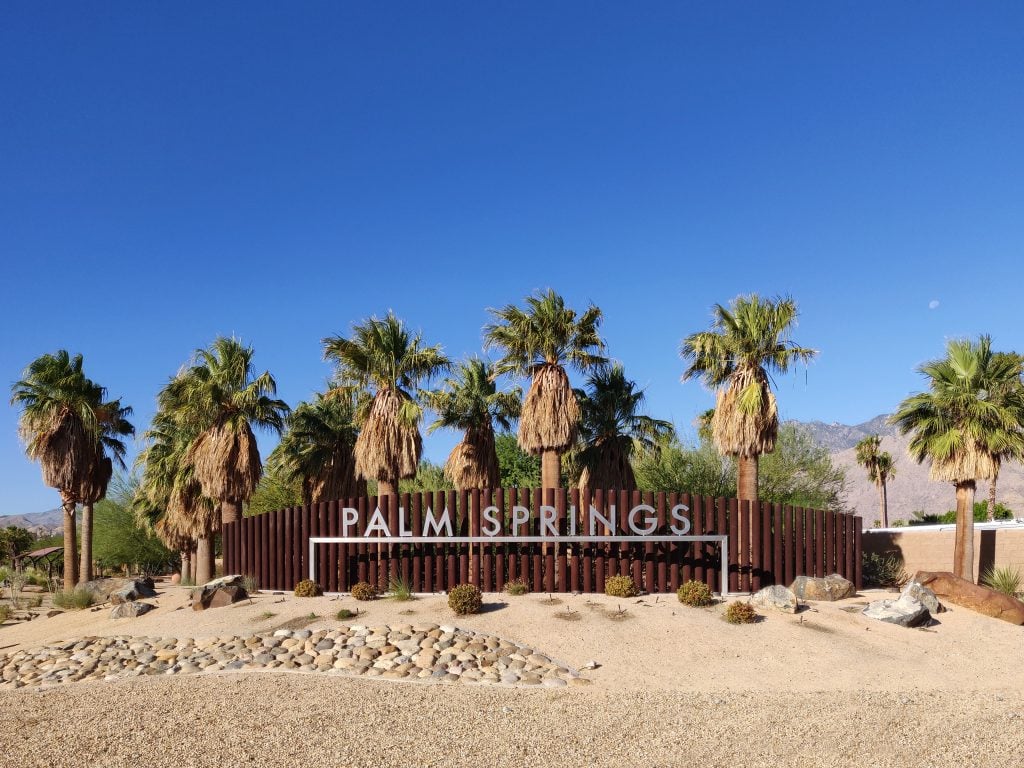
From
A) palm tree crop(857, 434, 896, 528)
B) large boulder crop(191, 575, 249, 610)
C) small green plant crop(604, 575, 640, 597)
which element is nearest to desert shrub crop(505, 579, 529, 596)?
small green plant crop(604, 575, 640, 597)

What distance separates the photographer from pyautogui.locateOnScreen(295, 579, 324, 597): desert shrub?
62.3ft

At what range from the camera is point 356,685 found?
39.6 feet

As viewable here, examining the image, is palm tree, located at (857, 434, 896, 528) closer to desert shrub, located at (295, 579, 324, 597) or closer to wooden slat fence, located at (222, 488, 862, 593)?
wooden slat fence, located at (222, 488, 862, 593)

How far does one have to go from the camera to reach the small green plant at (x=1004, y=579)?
2112 cm

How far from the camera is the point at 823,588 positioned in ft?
61.1

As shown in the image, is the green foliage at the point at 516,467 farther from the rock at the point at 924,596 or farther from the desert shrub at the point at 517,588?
the rock at the point at 924,596

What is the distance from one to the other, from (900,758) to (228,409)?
70.9 feet

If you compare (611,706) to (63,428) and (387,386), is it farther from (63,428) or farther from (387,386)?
(63,428)

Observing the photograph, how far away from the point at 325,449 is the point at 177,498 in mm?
5686

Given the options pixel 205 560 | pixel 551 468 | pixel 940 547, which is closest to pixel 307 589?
pixel 551 468

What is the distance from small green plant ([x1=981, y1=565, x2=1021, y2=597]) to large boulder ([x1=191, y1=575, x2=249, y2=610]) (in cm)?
1903

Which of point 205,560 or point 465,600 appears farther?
point 205,560

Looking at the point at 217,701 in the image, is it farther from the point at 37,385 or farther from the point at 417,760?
the point at 37,385

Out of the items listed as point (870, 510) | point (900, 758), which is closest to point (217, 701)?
point (900, 758)
